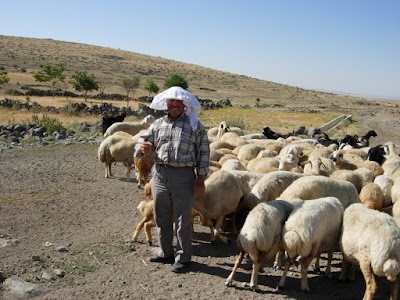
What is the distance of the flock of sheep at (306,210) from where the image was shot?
16.8 ft

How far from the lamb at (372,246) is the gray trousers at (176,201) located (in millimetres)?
2112

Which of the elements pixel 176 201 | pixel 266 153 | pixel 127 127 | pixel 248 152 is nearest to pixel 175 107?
pixel 176 201

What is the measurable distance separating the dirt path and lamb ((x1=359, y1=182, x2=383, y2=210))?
3.54ft

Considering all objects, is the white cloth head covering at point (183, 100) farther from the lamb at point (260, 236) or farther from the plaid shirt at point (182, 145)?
the lamb at point (260, 236)

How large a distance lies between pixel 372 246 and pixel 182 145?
268 cm

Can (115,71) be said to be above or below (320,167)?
above

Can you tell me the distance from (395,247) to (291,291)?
148 cm

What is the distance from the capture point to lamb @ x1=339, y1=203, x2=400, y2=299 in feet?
15.9

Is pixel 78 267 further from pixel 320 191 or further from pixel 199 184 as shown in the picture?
pixel 320 191

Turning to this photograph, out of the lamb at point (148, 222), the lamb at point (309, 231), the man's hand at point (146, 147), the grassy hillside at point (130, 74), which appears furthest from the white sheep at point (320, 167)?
the grassy hillside at point (130, 74)

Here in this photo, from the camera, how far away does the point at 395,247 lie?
4.84 m

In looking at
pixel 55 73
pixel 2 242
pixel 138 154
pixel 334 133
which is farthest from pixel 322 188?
pixel 55 73

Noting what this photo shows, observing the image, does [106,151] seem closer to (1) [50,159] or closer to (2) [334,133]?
(1) [50,159]

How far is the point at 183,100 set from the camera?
5.71m
